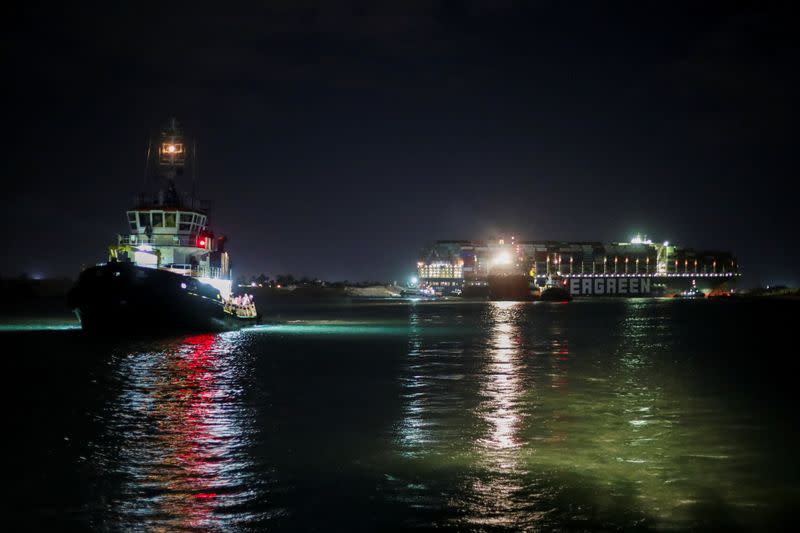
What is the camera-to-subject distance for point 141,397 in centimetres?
1862

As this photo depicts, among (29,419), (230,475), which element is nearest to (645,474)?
(230,475)

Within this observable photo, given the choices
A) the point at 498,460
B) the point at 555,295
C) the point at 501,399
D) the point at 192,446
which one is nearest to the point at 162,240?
the point at 501,399

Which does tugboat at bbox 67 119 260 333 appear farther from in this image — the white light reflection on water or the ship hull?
the white light reflection on water

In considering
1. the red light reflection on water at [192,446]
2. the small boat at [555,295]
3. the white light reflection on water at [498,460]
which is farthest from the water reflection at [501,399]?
the small boat at [555,295]

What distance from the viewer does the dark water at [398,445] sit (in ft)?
29.7

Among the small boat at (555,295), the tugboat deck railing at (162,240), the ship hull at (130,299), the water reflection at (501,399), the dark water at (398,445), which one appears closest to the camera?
the dark water at (398,445)

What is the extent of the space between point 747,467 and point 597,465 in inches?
89.1

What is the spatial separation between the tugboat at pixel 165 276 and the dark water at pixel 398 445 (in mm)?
12650

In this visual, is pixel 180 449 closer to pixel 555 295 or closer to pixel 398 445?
pixel 398 445

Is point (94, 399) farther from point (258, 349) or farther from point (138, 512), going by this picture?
point (258, 349)

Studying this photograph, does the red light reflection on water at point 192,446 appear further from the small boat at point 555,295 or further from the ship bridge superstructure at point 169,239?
the small boat at point 555,295

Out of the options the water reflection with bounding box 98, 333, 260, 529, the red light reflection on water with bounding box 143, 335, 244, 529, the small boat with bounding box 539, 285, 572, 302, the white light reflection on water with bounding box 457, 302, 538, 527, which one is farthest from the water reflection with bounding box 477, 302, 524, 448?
the small boat with bounding box 539, 285, 572, 302

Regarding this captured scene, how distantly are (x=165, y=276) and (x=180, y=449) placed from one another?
3014 centimetres

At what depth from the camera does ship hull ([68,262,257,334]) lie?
40250 mm
